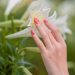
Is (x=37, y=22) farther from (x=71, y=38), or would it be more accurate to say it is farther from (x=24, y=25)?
(x=71, y=38)

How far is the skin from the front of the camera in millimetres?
777

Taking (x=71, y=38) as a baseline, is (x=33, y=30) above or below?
below

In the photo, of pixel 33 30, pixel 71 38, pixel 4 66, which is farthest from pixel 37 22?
pixel 71 38

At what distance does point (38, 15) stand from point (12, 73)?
15cm

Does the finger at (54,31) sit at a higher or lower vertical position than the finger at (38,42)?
higher

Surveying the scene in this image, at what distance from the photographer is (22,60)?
0.85m

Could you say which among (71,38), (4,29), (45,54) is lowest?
(45,54)

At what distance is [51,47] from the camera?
0.78 m

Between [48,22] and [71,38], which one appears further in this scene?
[71,38]

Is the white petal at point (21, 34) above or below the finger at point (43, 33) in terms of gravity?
above

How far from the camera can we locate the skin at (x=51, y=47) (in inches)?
30.6

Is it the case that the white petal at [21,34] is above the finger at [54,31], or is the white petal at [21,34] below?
above

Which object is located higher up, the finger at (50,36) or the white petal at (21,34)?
the white petal at (21,34)

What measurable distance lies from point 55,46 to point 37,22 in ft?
0.22
